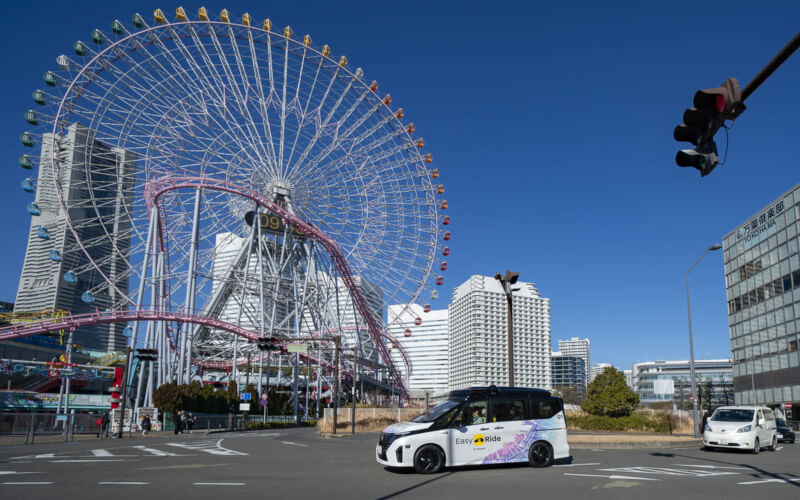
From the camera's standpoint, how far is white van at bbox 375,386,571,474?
14.2m

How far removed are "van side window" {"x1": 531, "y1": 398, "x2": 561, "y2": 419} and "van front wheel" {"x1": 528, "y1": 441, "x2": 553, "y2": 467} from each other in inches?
27.6

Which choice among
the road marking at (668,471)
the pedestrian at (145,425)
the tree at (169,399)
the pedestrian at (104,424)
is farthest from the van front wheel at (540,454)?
the tree at (169,399)

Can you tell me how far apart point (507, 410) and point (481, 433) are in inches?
36.0

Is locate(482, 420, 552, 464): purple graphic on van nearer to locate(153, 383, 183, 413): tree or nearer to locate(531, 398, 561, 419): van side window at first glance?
locate(531, 398, 561, 419): van side window

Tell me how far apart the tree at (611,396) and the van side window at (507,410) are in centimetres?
3501

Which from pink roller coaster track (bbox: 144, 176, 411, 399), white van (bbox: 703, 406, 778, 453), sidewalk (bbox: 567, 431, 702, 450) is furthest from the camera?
pink roller coaster track (bbox: 144, 176, 411, 399)

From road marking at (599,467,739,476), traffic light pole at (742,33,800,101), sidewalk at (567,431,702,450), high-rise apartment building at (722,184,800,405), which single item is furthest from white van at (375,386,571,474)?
high-rise apartment building at (722,184,800,405)

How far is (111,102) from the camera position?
1689 inches

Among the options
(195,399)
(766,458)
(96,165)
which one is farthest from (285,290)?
(766,458)

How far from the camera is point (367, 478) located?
1372cm

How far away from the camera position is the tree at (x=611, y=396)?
47406 mm

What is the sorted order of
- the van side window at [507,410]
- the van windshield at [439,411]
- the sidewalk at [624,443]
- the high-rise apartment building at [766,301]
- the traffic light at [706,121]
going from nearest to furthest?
1. the traffic light at [706,121]
2. the van windshield at [439,411]
3. the van side window at [507,410]
4. the sidewalk at [624,443]
5. the high-rise apartment building at [766,301]

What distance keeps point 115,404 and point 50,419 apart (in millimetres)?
4571

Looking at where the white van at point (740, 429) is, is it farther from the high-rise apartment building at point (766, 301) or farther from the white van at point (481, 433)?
the high-rise apartment building at point (766, 301)
